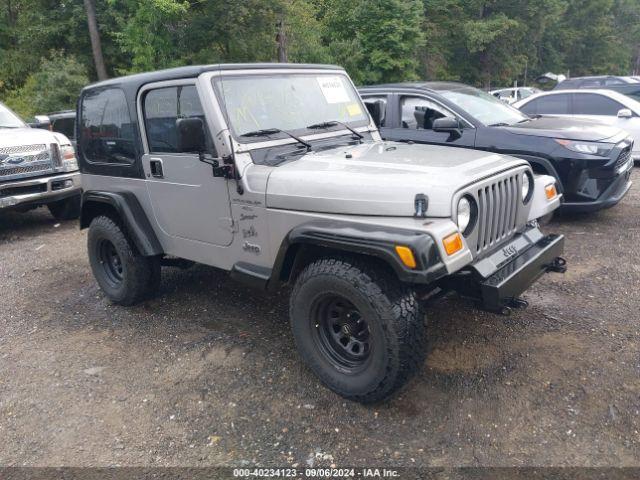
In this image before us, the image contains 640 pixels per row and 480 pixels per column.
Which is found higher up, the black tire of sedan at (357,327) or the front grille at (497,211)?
the front grille at (497,211)

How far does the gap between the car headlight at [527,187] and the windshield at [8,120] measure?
726cm

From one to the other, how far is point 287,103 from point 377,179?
1201mm

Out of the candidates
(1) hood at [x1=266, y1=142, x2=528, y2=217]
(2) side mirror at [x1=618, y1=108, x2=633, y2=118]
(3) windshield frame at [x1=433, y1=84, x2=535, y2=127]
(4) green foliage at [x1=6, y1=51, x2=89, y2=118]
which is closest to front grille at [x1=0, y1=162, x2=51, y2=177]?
(1) hood at [x1=266, y1=142, x2=528, y2=217]

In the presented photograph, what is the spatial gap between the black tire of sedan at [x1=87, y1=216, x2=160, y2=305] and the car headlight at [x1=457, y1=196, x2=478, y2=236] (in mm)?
2750

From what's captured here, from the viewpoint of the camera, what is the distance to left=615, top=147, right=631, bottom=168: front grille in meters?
5.84

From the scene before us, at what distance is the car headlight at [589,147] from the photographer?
5785 millimetres

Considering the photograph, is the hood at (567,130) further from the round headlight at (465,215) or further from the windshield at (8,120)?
the windshield at (8,120)

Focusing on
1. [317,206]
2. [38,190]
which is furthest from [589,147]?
[38,190]

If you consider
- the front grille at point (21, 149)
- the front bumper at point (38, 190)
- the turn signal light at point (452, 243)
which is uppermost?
the front grille at point (21, 149)

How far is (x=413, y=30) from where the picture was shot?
19.0m

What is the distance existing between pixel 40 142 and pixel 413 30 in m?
15.3

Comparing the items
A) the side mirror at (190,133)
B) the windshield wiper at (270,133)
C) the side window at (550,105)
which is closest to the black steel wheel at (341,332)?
the windshield wiper at (270,133)

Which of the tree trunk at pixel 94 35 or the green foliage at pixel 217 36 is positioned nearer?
the green foliage at pixel 217 36

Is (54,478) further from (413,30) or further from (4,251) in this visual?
(413,30)
